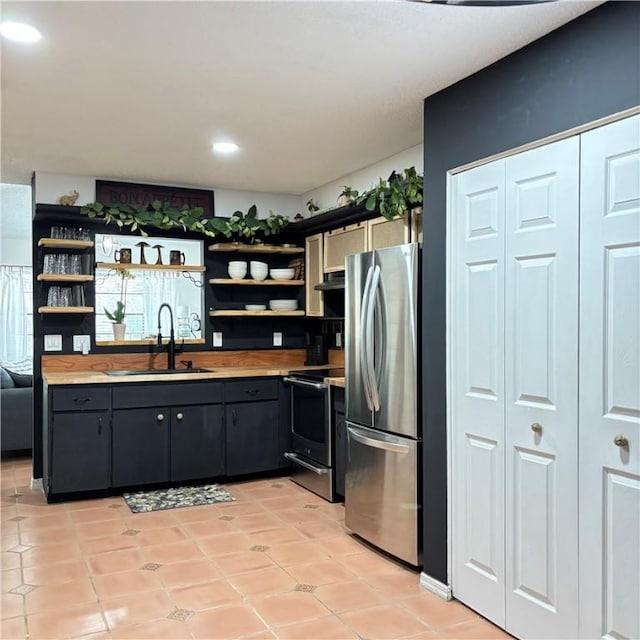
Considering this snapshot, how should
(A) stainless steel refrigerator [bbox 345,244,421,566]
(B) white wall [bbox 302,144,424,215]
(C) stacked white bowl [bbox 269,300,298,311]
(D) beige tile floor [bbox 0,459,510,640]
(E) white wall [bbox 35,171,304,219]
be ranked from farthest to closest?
(C) stacked white bowl [bbox 269,300,298,311]
(E) white wall [bbox 35,171,304,219]
(B) white wall [bbox 302,144,424,215]
(A) stainless steel refrigerator [bbox 345,244,421,566]
(D) beige tile floor [bbox 0,459,510,640]

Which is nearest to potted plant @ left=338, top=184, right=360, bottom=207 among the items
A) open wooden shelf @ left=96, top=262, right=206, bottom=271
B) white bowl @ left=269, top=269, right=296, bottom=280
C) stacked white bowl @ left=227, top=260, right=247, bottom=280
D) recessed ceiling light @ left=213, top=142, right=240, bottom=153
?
recessed ceiling light @ left=213, top=142, right=240, bottom=153

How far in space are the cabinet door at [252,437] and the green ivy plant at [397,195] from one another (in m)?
1.95

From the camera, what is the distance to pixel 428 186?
3.13 metres

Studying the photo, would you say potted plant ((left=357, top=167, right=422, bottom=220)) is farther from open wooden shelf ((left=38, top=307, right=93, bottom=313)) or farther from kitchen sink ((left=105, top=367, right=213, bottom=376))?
open wooden shelf ((left=38, top=307, right=93, bottom=313))

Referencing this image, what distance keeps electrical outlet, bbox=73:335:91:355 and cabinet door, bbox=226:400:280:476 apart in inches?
49.5

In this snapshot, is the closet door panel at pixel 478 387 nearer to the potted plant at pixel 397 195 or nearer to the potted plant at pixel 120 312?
the potted plant at pixel 397 195

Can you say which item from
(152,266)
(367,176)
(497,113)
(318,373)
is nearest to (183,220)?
(152,266)

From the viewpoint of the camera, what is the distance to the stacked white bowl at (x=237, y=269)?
5.50 m

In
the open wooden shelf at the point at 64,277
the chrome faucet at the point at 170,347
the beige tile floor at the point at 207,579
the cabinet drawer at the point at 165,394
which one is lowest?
the beige tile floor at the point at 207,579

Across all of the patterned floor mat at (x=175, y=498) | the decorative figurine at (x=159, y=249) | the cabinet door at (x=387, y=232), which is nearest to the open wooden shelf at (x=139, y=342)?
the decorative figurine at (x=159, y=249)

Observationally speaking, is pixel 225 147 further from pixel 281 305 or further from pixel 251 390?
pixel 251 390

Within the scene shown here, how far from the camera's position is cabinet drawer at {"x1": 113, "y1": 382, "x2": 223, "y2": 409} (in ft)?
15.2

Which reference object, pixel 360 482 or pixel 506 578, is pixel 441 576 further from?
pixel 360 482

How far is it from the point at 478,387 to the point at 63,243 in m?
3.44
